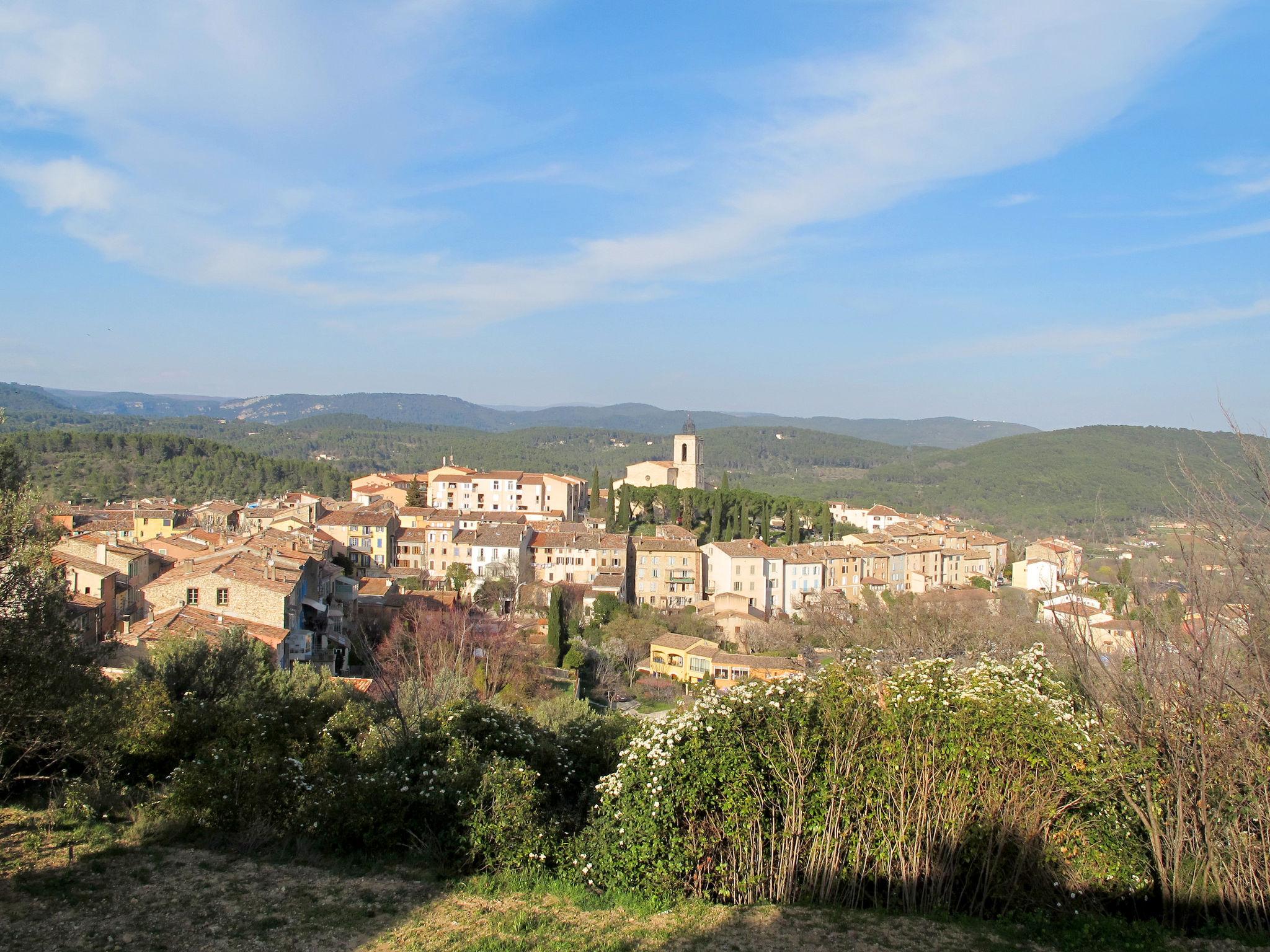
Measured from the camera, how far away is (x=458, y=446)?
178000mm

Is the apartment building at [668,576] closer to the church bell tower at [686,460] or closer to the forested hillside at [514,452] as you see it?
the church bell tower at [686,460]

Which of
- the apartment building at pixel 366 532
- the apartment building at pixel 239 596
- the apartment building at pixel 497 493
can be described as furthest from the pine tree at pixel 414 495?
the apartment building at pixel 239 596

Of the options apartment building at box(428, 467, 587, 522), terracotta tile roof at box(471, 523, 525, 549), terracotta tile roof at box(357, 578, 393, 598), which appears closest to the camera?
terracotta tile roof at box(357, 578, 393, 598)

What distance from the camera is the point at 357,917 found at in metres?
6.39

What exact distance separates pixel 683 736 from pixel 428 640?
20607mm

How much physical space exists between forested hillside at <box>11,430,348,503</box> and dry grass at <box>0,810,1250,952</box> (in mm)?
65683

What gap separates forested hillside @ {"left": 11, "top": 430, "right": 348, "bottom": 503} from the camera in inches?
2712

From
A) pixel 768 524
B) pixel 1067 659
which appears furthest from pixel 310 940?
pixel 768 524

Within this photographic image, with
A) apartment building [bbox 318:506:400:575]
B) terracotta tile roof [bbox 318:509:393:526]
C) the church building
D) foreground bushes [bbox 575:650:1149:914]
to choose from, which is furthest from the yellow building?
the church building

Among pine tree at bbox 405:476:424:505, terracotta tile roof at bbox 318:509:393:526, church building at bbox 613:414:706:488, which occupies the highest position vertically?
church building at bbox 613:414:706:488

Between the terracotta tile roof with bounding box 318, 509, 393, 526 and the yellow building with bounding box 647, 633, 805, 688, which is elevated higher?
the terracotta tile roof with bounding box 318, 509, 393, 526

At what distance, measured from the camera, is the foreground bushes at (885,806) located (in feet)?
22.3

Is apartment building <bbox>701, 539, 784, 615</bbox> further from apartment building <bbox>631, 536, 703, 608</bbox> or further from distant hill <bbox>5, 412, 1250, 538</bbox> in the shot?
distant hill <bbox>5, 412, 1250, 538</bbox>

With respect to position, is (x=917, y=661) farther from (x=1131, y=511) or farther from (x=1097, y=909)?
(x=1131, y=511)
